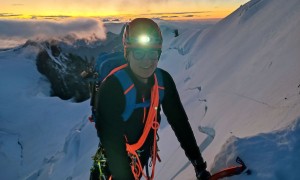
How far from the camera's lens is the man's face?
14.7ft

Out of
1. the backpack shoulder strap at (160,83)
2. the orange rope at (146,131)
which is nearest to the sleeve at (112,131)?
the orange rope at (146,131)

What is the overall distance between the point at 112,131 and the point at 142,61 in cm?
99

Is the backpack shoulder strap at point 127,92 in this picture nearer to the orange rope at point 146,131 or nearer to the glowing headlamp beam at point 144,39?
the orange rope at point 146,131

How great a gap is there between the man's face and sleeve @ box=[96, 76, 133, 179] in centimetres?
49

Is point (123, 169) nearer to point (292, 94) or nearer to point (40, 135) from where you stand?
point (292, 94)

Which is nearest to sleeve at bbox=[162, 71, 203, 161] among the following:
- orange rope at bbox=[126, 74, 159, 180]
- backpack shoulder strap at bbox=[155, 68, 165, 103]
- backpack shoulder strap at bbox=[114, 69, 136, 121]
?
backpack shoulder strap at bbox=[155, 68, 165, 103]

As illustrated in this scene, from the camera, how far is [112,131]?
4.12 m

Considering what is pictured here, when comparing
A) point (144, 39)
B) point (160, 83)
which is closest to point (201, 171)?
point (160, 83)

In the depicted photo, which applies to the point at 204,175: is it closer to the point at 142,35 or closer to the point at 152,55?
the point at 152,55

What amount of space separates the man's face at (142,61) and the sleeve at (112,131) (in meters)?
0.49

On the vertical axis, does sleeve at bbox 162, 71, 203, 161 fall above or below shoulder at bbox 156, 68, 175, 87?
below

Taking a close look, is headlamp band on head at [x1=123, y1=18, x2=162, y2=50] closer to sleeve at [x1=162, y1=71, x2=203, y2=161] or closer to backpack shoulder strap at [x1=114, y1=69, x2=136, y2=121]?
backpack shoulder strap at [x1=114, y1=69, x2=136, y2=121]

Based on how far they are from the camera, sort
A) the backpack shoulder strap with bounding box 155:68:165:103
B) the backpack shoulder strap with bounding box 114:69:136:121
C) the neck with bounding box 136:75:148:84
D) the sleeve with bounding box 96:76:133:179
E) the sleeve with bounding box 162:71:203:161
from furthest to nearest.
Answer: the sleeve with bounding box 162:71:203:161 < the backpack shoulder strap with bounding box 155:68:165:103 < the neck with bounding box 136:75:148:84 < the backpack shoulder strap with bounding box 114:69:136:121 < the sleeve with bounding box 96:76:133:179

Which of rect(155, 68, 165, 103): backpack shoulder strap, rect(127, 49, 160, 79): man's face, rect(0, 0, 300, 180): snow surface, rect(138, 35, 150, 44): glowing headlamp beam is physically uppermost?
rect(138, 35, 150, 44): glowing headlamp beam
